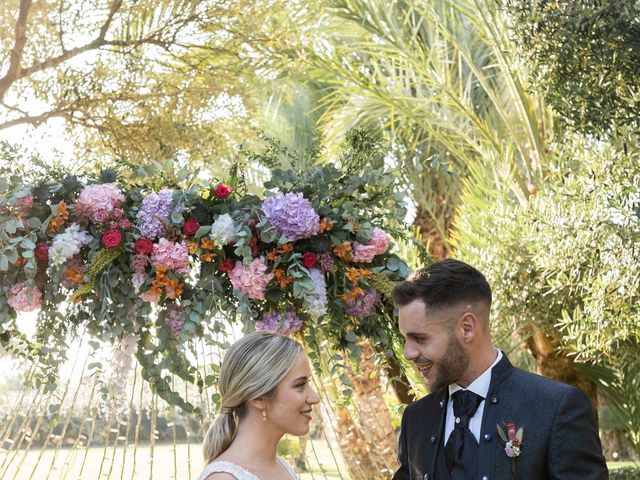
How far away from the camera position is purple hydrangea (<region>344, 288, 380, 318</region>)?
347cm

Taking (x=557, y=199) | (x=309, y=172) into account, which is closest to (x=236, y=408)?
(x=309, y=172)

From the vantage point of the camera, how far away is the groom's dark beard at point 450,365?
242 centimetres

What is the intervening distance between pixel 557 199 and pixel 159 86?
342 centimetres

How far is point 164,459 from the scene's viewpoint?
74.4ft

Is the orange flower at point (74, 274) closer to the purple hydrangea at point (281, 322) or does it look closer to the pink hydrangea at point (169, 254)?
the pink hydrangea at point (169, 254)

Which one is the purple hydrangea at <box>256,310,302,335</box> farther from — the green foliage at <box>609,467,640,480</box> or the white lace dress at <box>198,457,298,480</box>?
the green foliage at <box>609,467,640,480</box>

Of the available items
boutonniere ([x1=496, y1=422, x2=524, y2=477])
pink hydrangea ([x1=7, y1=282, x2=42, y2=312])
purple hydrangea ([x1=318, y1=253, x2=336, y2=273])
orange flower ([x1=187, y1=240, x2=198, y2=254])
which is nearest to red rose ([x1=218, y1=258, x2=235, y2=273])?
orange flower ([x1=187, y1=240, x2=198, y2=254])

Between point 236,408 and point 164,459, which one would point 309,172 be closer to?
point 236,408

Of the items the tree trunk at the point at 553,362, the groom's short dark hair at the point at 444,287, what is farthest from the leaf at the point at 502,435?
the tree trunk at the point at 553,362

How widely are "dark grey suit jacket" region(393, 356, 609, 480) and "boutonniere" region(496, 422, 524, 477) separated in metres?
0.01

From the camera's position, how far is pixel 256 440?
8.73 ft

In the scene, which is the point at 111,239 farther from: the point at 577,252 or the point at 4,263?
the point at 577,252

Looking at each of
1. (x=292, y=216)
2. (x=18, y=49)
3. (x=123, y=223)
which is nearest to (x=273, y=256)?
(x=292, y=216)

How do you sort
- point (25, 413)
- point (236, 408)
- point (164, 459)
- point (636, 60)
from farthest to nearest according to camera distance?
1. point (164, 459)
2. point (636, 60)
3. point (25, 413)
4. point (236, 408)
